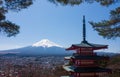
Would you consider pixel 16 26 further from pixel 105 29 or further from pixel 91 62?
pixel 105 29

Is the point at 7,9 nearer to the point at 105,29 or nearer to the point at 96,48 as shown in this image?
the point at 96,48

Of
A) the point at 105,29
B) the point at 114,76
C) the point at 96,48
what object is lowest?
the point at 114,76

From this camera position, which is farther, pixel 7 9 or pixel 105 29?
pixel 105 29

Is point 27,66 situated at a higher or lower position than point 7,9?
lower

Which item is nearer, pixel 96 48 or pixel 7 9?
pixel 7 9

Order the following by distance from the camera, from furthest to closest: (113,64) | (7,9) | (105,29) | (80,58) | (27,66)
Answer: (113,64)
(27,66)
(105,29)
(80,58)
(7,9)

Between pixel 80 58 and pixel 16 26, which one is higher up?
pixel 16 26

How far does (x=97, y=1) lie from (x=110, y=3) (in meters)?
0.61

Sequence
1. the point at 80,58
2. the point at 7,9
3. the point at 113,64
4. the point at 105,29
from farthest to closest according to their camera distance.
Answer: the point at 113,64
the point at 105,29
the point at 80,58
the point at 7,9

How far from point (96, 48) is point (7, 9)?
4.94 m

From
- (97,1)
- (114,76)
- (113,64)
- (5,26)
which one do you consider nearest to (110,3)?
(97,1)

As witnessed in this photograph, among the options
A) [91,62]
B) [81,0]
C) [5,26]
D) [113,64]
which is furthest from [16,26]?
[113,64]

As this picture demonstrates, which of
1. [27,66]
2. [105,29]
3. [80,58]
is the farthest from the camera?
[27,66]

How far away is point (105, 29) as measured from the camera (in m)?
18.8
